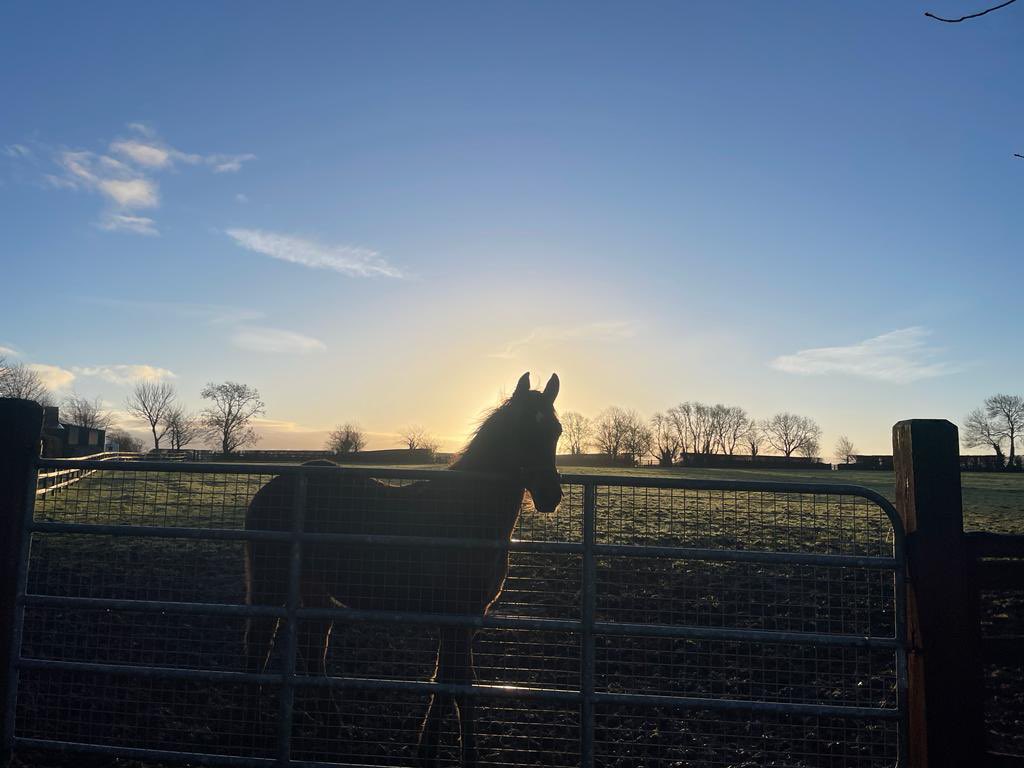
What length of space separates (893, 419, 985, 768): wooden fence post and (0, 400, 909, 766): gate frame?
83 mm

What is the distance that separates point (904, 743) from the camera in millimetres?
3812

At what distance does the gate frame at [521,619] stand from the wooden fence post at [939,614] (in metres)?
0.08

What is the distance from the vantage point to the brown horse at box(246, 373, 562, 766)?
4.54 m

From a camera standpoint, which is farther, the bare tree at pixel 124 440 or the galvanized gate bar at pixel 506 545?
the bare tree at pixel 124 440

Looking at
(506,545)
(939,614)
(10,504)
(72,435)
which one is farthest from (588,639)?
(72,435)

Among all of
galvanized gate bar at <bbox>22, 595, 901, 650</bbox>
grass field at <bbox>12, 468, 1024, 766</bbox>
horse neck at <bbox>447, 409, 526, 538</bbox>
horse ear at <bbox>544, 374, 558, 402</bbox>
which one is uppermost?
horse ear at <bbox>544, 374, 558, 402</bbox>

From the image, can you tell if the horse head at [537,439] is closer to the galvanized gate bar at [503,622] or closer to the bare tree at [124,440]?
the galvanized gate bar at [503,622]

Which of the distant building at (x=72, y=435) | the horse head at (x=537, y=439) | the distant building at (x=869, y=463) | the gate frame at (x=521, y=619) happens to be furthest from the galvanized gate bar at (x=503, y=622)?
the distant building at (x=869, y=463)

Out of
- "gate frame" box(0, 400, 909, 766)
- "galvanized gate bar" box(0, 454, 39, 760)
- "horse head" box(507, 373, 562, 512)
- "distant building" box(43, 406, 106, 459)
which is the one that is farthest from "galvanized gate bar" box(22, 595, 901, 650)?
"distant building" box(43, 406, 106, 459)

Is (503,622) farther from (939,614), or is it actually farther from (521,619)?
(939,614)

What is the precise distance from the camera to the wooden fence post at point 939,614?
3.65 metres

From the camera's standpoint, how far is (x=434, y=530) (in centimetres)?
477

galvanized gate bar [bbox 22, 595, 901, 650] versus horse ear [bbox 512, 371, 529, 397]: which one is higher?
horse ear [bbox 512, 371, 529, 397]

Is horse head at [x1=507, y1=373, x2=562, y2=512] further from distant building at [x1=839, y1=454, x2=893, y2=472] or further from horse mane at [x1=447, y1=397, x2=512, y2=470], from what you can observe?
distant building at [x1=839, y1=454, x2=893, y2=472]
